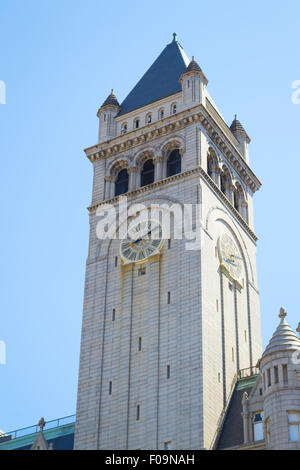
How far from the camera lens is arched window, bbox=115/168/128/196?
257 feet

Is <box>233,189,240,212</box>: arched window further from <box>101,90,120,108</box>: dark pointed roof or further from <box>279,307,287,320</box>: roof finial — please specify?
<box>279,307,287,320</box>: roof finial

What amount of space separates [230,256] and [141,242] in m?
7.39

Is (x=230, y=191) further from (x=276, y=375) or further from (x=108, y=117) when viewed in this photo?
(x=276, y=375)

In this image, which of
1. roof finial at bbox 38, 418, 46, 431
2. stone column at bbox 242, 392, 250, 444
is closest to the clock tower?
stone column at bbox 242, 392, 250, 444

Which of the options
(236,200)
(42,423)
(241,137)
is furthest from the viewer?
(241,137)

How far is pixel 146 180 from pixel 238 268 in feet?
34.9

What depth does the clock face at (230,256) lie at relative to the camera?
72625 mm

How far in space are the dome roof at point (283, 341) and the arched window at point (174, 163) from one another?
19914 mm

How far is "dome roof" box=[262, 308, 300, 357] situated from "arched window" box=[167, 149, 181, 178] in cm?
1991

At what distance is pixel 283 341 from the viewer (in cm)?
5897

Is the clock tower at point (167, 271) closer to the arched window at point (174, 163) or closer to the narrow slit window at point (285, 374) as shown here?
the arched window at point (174, 163)

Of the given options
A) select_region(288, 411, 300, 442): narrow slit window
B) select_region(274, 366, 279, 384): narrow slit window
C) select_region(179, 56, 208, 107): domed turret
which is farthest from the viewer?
select_region(179, 56, 208, 107): domed turret

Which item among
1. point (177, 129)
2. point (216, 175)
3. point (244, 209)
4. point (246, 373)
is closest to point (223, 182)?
point (216, 175)

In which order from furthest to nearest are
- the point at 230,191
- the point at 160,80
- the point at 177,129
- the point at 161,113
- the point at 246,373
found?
the point at 160,80, the point at 161,113, the point at 230,191, the point at 177,129, the point at 246,373
